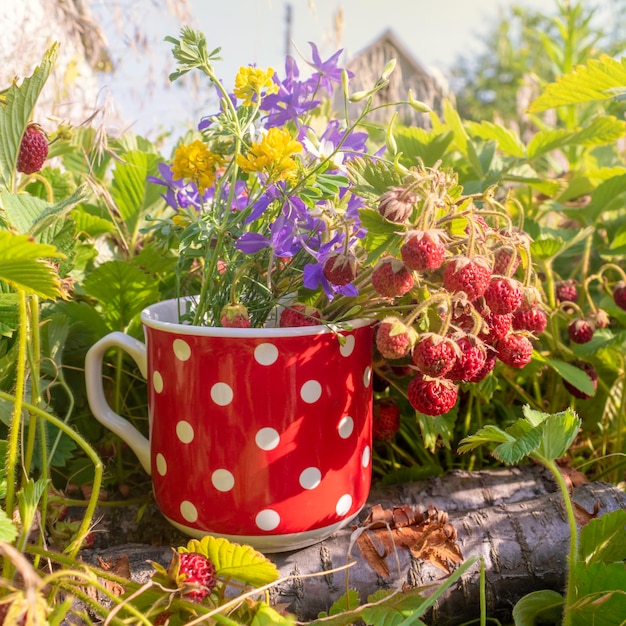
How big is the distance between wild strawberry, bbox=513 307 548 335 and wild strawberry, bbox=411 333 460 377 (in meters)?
0.12

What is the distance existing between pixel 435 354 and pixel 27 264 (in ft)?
0.95

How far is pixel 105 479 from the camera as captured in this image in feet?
2.53

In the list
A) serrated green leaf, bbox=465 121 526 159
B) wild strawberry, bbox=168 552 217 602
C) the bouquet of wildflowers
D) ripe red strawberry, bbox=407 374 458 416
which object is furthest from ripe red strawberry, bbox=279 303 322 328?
serrated green leaf, bbox=465 121 526 159

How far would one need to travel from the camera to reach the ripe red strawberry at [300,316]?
23.8 inches

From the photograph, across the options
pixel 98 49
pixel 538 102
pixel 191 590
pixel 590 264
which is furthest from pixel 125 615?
pixel 98 49

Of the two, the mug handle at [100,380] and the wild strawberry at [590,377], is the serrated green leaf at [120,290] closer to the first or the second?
the mug handle at [100,380]

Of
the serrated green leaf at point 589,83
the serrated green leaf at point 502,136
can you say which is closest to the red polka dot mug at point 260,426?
the serrated green leaf at point 589,83

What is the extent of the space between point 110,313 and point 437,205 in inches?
16.8

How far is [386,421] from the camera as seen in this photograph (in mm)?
788

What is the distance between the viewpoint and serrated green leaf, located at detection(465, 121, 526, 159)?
103 cm

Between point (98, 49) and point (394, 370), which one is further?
point (98, 49)

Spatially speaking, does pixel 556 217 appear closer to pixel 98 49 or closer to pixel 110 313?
pixel 110 313

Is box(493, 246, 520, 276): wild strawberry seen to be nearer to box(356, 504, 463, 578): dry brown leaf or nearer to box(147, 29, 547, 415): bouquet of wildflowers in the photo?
box(147, 29, 547, 415): bouquet of wildflowers

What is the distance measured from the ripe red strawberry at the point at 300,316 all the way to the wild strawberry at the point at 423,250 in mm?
119
